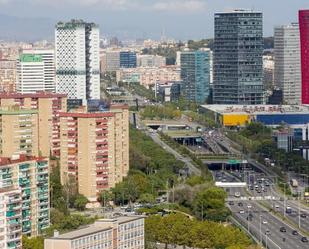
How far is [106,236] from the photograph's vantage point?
19.9 m

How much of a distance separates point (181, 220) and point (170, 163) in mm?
11644

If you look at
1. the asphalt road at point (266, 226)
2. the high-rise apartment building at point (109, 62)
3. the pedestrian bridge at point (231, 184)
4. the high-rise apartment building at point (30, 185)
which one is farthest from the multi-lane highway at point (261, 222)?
the high-rise apartment building at point (109, 62)

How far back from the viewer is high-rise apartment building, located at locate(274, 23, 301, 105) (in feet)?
195

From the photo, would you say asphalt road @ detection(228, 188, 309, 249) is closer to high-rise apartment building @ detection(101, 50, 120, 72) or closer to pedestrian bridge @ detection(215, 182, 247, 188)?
pedestrian bridge @ detection(215, 182, 247, 188)

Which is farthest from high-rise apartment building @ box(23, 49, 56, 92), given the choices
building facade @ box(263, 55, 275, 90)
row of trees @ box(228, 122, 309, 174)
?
building facade @ box(263, 55, 275, 90)

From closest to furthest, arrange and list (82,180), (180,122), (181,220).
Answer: (181,220) < (82,180) < (180,122)

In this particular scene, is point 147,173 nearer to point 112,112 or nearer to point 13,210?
point 112,112

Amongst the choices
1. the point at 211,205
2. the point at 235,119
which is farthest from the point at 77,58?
the point at 211,205

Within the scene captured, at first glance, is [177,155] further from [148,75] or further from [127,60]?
[127,60]

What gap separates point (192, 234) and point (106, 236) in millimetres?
3325

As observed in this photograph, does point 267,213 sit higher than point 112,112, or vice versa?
point 112,112

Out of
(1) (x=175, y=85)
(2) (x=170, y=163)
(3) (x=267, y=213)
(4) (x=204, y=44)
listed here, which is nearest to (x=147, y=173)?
(2) (x=170, y=163)

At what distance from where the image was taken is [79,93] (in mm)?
48125

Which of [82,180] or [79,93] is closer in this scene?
[82,180]
